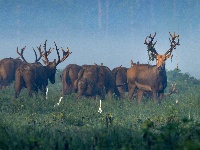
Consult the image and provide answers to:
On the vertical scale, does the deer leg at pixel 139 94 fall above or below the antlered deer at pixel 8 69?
below

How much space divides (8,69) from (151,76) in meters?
9.62

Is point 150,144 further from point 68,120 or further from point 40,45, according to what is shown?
point 40,45

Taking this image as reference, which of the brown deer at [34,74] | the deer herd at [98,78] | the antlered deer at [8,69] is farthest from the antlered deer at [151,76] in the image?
the antlered deer at [8,69]

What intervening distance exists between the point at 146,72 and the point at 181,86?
34.0ft

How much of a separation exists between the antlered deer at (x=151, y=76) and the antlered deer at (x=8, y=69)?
7.74 metres

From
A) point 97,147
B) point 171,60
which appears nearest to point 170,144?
point 97,147

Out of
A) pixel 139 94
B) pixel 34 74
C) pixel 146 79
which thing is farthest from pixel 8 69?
pixel 146 79

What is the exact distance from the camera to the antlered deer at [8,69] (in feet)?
70.3

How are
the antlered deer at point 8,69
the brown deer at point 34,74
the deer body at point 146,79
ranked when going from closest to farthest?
the brown deer at point 34,74 → the deer body at point 146,79 → the antlered deer at point 8,69

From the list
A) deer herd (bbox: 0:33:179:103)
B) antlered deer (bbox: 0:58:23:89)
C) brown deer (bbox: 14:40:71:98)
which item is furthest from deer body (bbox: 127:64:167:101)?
antlered deer (bbox: 0:58:23:89)

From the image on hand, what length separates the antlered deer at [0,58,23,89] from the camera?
21422 mm

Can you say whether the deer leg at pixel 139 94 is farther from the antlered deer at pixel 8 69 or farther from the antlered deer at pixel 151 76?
the antlered deer at pixel 8 69

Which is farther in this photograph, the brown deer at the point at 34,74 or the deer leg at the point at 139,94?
the deer leg at the point at 139,94

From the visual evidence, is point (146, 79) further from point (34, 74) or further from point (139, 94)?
point (34, 74)
